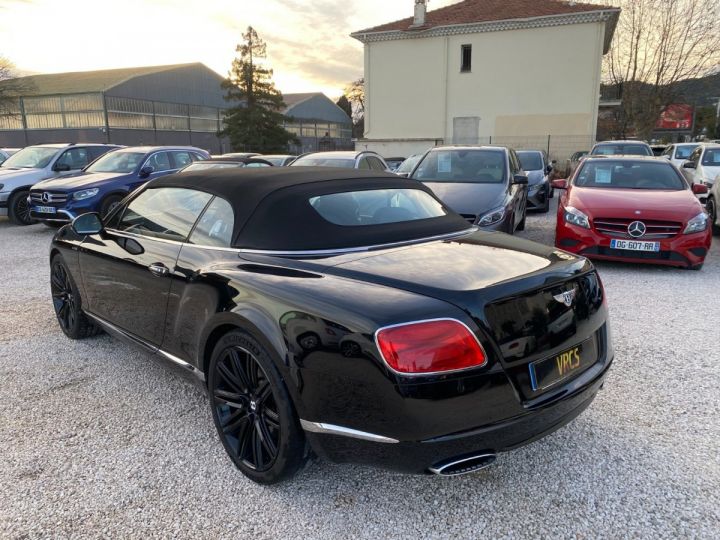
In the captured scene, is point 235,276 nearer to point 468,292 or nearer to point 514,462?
point 468,292

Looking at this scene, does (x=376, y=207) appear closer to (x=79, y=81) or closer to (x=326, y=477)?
(x=326, y=477)

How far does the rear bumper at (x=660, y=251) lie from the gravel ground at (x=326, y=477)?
9.25ft

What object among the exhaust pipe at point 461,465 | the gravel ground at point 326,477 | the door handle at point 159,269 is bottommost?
the gravel ground at point 326,477

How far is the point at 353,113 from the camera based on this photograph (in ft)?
234

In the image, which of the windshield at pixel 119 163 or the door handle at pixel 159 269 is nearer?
the door handle at pixel 159 269

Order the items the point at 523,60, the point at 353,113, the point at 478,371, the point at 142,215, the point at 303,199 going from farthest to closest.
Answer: the point at 353,113
the point at 523,60
the point at 142,215
the point at 303,199
the point at 478,371

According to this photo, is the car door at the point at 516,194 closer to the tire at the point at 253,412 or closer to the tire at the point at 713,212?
the tire at the point at 713,212

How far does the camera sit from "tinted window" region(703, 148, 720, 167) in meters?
12.1

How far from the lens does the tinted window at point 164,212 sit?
10.5 feet

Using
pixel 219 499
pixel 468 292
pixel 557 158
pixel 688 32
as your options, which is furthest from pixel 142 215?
pixel 688 32

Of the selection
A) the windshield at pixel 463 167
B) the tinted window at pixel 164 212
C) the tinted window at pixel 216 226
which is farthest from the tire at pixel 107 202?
the tinted window at pixel 216 226

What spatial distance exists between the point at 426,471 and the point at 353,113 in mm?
72694

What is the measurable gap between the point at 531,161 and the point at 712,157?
4056 millimetres

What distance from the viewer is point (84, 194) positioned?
31.4 ft
